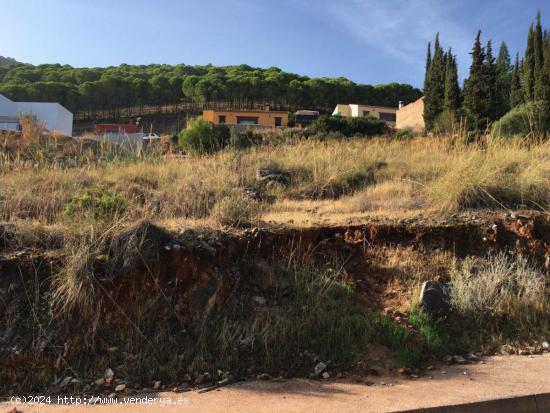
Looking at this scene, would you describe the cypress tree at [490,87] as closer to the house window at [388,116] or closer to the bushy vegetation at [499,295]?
the bushy vegetation at [499,295]

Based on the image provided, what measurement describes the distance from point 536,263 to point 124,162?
6865 mm

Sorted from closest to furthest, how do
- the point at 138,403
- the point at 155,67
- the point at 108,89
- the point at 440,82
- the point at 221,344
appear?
1. the point at 138,403
2. the point at 221,344
3. the point at 440,82
4. the point at 108,89
5. the point at 155,67

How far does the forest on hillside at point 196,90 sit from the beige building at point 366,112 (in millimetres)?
10772

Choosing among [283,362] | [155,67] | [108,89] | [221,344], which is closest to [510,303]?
[283,362]

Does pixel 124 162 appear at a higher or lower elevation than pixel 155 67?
lower

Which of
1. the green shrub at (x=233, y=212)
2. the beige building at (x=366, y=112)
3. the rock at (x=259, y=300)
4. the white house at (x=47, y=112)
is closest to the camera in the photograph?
the rock at (x=259, y=300)

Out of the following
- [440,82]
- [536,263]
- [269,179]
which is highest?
[440,82]

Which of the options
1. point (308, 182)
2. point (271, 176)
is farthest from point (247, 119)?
point (308, 182)

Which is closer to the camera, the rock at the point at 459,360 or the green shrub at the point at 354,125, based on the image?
the rock at the point at 459,360

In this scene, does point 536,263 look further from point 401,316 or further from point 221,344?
point 221,344

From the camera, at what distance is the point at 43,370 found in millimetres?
3777

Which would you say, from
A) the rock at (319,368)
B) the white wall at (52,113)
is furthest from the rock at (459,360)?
the white wall at (52,113)

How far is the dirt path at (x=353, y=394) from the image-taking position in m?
3.35

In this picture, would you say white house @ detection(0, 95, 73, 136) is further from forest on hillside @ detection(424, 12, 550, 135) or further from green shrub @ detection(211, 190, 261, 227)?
green shrub @ detection(211, 190, 261, 227)
